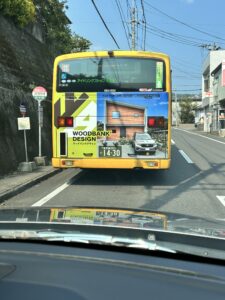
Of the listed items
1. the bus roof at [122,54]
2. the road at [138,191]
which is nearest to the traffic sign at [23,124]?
the road at [138,191]

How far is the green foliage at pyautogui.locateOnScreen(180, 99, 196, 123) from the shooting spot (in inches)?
4333

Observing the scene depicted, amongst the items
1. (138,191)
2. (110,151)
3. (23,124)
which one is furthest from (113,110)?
(23,124)

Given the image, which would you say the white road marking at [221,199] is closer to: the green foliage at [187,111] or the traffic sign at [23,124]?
the traffic sign at [23,124]

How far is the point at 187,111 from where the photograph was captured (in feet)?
367

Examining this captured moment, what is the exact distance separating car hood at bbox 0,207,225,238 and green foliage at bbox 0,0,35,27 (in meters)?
20.7

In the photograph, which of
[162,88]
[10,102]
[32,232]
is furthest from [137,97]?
[32,232]

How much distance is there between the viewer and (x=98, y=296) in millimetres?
2271

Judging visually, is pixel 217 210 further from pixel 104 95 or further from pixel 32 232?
pixel 32 232

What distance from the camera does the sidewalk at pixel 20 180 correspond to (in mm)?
11723

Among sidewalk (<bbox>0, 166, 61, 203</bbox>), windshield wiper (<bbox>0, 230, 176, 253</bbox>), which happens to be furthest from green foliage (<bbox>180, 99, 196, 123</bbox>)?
windshield wiper (<bbox>0, 230, 176, 253</bbox>)

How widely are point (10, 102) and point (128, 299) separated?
629 inches

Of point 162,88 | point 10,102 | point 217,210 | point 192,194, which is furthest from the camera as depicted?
point 10,102

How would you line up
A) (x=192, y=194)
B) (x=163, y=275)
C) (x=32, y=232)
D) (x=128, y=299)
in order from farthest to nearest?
(x=192, y=194) < (x=32, y=232) < (x=163, y=275) < (x=128, y=299)

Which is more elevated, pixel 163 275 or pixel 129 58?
pixel 129 58
